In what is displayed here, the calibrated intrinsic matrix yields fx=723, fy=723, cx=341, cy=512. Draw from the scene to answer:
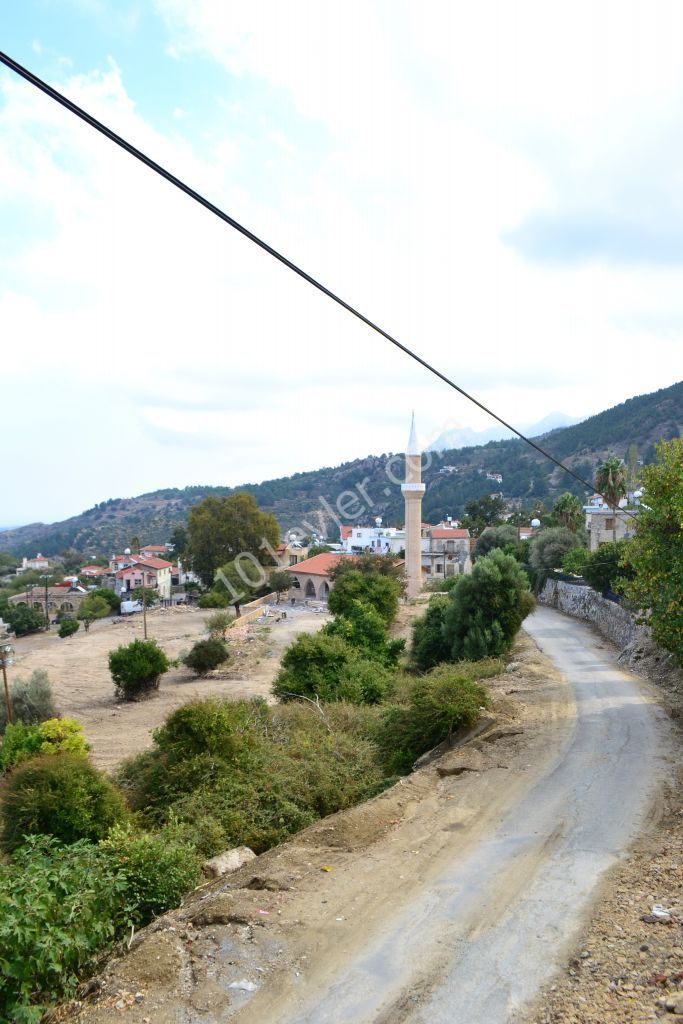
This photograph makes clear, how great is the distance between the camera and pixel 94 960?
5992 millimetres

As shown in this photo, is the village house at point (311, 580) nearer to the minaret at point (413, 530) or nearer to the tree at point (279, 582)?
the tree at point (279, 582)

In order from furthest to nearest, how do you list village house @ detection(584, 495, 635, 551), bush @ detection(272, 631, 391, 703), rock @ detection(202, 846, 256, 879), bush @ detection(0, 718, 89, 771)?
village house @ detection(584, 495, 635, 551)
bush @ detection(272, 631, 391, 703)
bush @ detection(0, 718, 89, 771)
rock @ detection(202, 846, 256, 879)

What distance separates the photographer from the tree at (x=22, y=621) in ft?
188

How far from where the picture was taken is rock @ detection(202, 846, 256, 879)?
8.11 m

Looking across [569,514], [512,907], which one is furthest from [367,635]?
[569,514]

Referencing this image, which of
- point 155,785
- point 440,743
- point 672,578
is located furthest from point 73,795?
point 672,578

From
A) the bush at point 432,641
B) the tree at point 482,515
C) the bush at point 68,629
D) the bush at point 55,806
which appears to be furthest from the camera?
the tree at point 482,515

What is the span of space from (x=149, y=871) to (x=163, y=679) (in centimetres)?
2455

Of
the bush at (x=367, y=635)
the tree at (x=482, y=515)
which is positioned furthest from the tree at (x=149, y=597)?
the bush at (x=367, y=635)

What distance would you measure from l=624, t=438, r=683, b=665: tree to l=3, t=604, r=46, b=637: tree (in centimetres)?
5375

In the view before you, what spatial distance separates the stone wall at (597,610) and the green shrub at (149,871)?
13.3m

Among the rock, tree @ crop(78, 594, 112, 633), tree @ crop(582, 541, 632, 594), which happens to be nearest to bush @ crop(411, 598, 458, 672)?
tree @ crop(582, 541, 632, 594)

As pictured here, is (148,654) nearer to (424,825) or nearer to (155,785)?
(155,785)

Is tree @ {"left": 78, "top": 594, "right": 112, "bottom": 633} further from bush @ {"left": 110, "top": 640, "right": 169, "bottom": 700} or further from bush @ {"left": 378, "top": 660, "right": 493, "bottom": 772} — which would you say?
bush @ {"left": 378, "top": 660, "right": 493, "bottom": 772}
